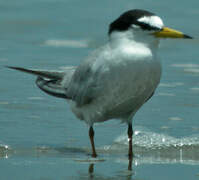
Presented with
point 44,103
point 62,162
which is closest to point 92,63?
point 62,162

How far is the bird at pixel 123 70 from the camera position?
25.3 feet

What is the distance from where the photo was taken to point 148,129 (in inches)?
358

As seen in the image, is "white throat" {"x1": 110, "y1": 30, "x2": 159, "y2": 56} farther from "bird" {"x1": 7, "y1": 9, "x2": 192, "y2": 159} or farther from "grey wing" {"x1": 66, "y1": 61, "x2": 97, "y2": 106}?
"grey wing" {"x1": 66, "y1": 61, "x2": 97, "y2": 106}

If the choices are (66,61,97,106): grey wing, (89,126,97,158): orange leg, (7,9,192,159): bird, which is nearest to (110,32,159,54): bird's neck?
(7,9,192,159): bird

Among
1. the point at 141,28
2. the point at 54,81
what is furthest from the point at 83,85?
the point at 141,28

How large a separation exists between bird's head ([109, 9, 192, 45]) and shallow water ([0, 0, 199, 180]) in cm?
113

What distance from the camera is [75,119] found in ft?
31.0

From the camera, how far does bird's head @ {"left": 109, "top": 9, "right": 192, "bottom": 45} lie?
25.3ft

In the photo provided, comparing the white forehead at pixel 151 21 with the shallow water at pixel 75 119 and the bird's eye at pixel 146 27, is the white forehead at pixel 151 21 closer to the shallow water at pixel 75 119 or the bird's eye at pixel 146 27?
the bird's eye at pixel 146 27

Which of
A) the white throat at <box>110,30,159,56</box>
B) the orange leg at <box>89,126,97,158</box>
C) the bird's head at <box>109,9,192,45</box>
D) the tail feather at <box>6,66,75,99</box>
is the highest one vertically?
the bird's head at <box>109,9,192,45</box>

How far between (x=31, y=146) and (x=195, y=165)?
1.64 metres

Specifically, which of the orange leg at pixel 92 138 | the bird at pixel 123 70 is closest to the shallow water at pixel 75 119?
the orange leg at pixel 92 138

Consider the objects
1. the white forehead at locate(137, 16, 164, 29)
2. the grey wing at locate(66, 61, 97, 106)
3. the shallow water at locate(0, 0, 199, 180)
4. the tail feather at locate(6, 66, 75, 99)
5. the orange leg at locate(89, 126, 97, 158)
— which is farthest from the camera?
the tail feather at locate(6, 66, 75, 99)

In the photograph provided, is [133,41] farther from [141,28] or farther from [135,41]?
[141,28]
